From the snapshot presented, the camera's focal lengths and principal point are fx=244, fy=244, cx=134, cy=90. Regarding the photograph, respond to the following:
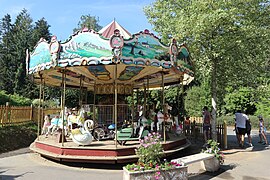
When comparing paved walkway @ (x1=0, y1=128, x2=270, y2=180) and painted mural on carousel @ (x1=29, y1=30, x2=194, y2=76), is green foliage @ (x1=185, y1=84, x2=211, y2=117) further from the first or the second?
painted mural on carousel @ (x1=29, y1=30, x2=194, y2=76)

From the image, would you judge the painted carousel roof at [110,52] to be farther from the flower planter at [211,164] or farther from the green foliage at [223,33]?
the flower planter at [211,164]

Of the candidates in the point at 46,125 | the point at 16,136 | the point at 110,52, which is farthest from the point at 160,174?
the point at 16,136

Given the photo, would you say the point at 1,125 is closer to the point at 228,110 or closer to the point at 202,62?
the point at 202,62

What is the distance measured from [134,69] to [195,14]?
3620 mm

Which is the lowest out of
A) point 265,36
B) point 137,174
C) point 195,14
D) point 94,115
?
point 137,174

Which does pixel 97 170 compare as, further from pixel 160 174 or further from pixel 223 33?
pixel 223 33

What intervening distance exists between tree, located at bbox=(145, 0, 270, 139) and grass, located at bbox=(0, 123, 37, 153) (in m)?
9.88

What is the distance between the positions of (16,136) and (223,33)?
12334 millimetres

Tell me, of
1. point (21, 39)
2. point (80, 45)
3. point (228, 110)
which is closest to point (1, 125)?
point (80, 45)

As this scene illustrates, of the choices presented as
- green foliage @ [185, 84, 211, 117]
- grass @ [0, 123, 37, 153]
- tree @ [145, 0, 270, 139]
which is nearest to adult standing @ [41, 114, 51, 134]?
grass @ [0, 123, 37, 153]

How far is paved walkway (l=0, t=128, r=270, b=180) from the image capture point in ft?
24.4

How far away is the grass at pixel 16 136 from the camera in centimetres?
1265

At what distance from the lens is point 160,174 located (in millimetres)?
6242

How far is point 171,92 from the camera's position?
1174 inches
